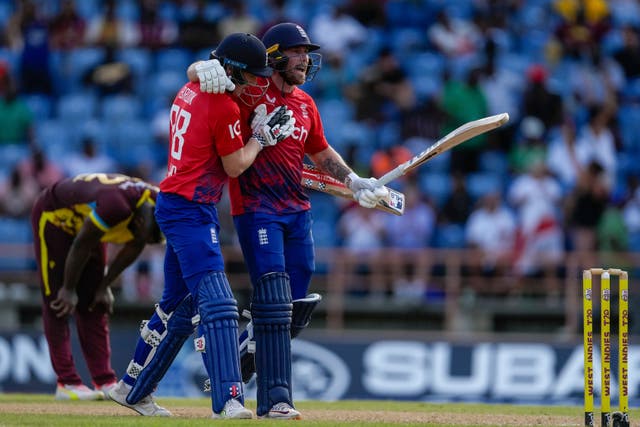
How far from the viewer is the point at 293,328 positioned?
9.40 m

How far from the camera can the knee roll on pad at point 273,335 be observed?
8664 millimetres

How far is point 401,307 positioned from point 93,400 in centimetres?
642

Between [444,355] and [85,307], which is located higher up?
[85,307]

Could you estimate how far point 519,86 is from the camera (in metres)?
19.4

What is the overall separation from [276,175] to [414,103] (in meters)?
10.3

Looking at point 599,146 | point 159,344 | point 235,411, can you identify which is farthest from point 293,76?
point 599,146

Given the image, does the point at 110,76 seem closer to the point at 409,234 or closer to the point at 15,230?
the point at 15,230

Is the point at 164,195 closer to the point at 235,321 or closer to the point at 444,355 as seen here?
the point at 235,321

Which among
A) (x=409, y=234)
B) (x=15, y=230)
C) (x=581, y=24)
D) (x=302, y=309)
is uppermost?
(x=581, y=24)

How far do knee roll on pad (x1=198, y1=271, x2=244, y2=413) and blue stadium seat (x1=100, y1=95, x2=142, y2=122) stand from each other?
11795mm

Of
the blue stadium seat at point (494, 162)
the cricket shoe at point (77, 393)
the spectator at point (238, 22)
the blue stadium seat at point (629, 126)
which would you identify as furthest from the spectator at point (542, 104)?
the cricket shoe at point (77, 393)

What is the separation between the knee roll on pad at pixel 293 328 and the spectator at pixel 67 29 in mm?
12779

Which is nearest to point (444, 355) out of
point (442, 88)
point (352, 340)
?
point (352, 340)

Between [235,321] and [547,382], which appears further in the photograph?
[547,382]
